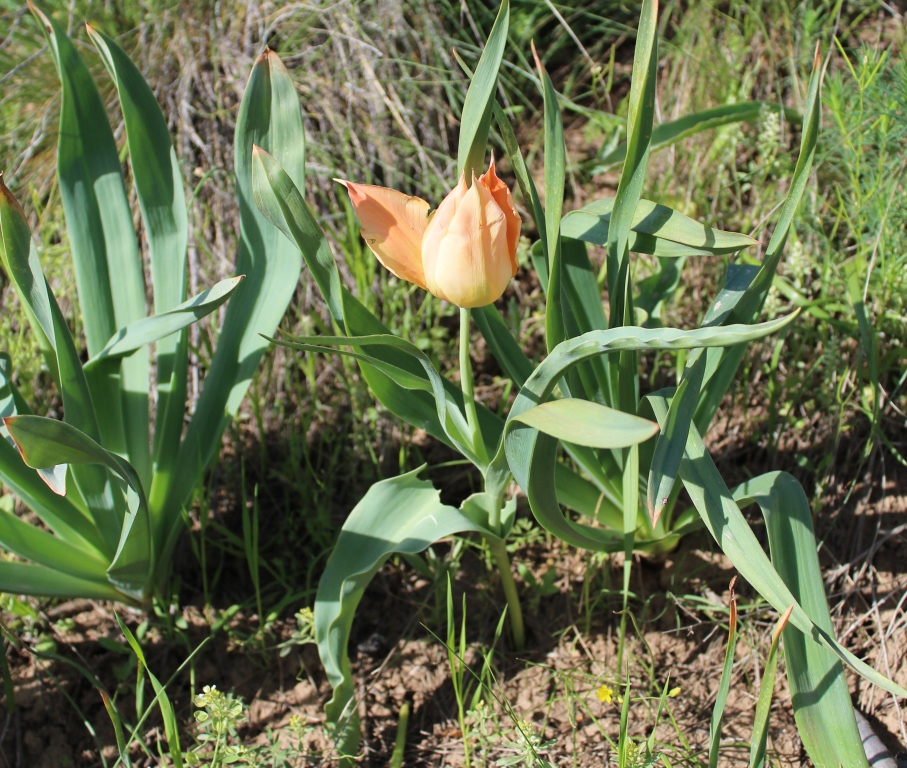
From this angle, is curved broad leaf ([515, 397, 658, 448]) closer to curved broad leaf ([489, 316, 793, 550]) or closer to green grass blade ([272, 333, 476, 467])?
curved broad leaf ([489, 316, 793, 550])

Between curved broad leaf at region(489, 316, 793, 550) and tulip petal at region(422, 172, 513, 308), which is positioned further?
tulip petal at region(422, 172, 513, 308)

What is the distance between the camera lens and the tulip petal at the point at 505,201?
0.94 meters

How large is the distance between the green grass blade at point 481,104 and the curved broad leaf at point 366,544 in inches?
19.1

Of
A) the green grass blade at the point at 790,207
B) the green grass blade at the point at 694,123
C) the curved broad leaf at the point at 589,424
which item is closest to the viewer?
the curved broad leaf at the point at 589,424

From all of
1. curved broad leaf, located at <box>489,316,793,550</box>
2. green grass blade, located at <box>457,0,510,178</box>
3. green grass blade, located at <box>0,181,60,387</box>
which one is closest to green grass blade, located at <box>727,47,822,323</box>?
curved broad leaf, located at <box>489,316,793,550</box>

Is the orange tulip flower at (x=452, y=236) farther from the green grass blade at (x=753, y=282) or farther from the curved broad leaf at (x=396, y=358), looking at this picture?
the green grass blade at (x=753, y=282)

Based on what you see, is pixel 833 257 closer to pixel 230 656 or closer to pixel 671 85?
pixel 671 85

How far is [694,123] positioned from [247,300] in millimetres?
934

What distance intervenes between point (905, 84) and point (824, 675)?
106 centimetres

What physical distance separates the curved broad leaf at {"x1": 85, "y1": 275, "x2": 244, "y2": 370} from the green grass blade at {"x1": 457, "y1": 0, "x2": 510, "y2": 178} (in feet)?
1.21

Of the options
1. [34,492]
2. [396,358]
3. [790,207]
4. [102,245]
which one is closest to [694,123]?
[790,207]

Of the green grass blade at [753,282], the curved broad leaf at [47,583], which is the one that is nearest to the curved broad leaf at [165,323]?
the curved broad leaf at [47,583]

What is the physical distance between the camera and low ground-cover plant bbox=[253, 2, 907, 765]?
94 cm

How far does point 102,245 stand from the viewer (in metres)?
1.42
